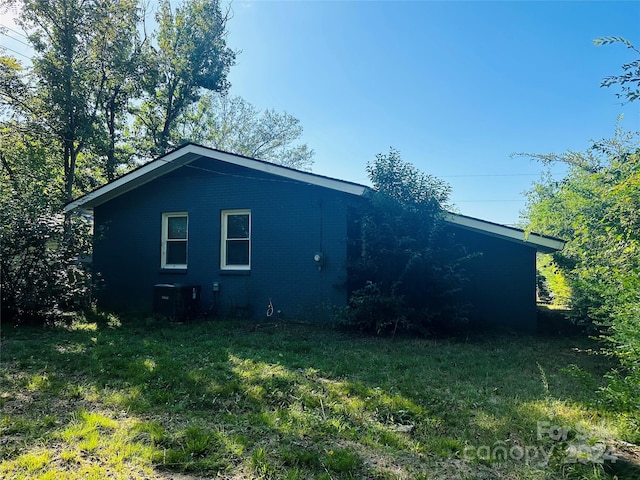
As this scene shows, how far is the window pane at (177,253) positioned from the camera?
10.1 metres

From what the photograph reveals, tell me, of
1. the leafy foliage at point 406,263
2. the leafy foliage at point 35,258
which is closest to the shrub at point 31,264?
the leafy foliage at point 35,258

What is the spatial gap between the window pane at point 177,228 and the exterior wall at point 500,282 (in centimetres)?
708

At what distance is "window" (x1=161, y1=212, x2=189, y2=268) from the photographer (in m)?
10.1

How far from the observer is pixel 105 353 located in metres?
5.60

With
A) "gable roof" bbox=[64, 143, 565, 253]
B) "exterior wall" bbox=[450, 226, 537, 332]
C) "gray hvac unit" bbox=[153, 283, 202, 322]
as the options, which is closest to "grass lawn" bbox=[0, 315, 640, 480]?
"gray hvac unit" bbox=[153, 283, 202, 322]

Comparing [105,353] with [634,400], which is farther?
[105,353]

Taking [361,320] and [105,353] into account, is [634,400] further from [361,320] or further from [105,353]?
[105,353]

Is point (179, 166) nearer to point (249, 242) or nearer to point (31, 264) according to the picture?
point (249, 242)

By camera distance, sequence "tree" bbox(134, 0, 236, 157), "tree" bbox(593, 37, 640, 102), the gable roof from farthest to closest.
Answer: "tree" bbox(134, 0, 236, 157), the gable roof, "tree" bbox(593, 37, 640, 102)

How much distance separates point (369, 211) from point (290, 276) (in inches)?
98.6

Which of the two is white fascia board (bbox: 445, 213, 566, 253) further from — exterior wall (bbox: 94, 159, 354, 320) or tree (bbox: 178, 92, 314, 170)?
tree (bbox: 178, 92, 314, 170)

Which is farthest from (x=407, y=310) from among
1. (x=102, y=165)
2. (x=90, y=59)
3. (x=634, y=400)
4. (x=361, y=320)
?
(x=102, y=165)

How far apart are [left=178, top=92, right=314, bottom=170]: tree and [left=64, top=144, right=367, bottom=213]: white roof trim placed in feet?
52.5

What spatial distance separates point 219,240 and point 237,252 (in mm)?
560
